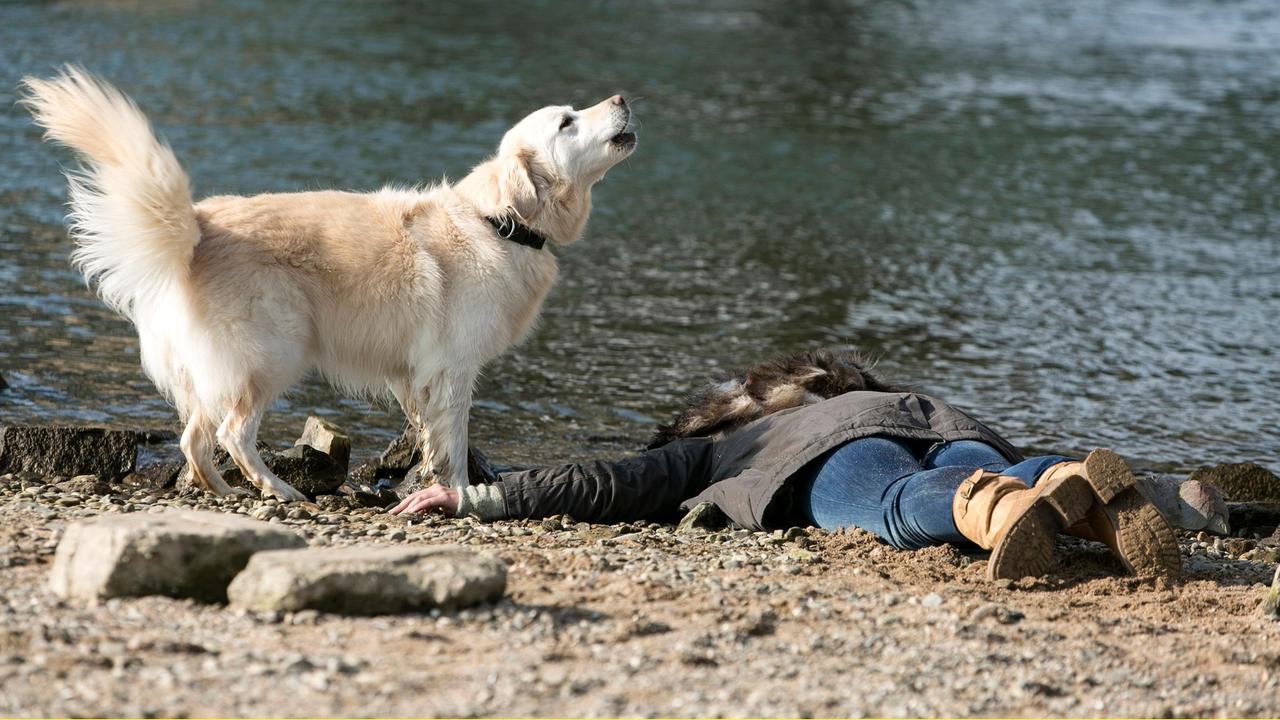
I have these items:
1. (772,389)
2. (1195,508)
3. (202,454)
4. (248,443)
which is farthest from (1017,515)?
(202,454)

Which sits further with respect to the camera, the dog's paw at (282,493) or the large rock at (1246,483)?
the large rock at (1246,483)

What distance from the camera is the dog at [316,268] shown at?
5574 millimetres

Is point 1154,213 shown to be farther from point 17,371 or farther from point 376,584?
point 376,584

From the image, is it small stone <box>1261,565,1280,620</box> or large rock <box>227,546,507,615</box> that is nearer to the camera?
large rock <box>227,546,507,615</box>

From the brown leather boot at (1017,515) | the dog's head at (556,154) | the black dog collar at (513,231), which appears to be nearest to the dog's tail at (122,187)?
the black dog collar at (513,231)

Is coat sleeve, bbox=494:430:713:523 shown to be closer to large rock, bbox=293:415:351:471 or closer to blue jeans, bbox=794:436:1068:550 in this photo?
blue jeans, bbox=794:436:1068:550

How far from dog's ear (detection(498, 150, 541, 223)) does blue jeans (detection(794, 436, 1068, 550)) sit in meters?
1.81

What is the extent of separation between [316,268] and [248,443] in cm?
80

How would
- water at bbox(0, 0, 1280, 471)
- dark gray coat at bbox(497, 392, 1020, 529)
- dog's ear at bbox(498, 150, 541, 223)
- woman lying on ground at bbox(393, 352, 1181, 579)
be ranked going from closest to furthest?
1. woman lying on ground at bbox(393, 352, 1181, 579)
2. dark gray coat at bbox(497, 392, 1020, 529)
3. dog's ear at bbox(498, 150, 541, 223)
4. water at bbox(0, 0, 1280, 471)

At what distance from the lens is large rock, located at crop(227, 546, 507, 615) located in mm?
3861

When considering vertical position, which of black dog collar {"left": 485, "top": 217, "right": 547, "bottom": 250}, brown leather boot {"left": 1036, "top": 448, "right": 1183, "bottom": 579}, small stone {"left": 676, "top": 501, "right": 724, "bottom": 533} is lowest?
small stone {"left": 676, "top": 501, "right": 724, "bottom": 533}

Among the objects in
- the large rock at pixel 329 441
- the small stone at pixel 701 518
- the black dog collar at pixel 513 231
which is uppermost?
the black dog collar at pixel 513 231

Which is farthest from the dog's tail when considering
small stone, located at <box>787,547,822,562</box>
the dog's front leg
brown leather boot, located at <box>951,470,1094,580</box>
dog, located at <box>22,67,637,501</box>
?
brown leather boot, located at <box>951,470,1094,580</box>

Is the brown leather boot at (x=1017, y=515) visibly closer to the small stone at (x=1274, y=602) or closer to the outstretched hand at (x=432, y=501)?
the small stone at (x=1274, y=602)
